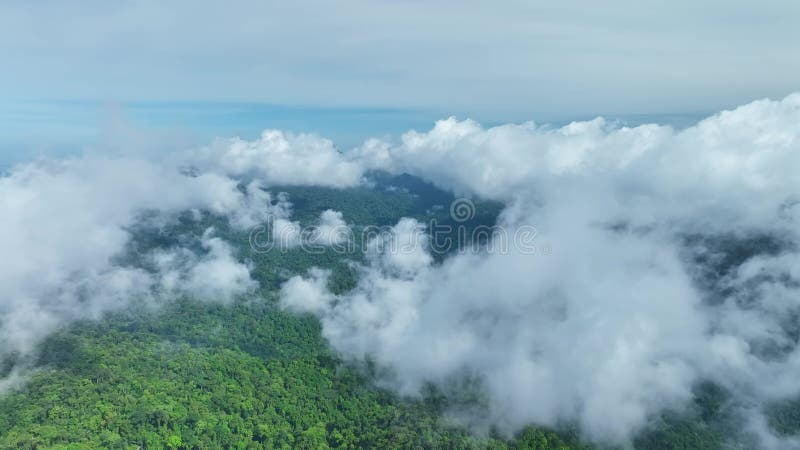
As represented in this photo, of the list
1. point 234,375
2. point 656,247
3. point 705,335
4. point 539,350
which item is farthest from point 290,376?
point 656,247

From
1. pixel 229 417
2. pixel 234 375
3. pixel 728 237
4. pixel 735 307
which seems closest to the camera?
pixel 229 417

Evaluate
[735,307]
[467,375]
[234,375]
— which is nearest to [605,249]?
[735,307]

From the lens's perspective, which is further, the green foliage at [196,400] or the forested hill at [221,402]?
the forested hill at [221,402]

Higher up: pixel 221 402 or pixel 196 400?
pixel 196 400

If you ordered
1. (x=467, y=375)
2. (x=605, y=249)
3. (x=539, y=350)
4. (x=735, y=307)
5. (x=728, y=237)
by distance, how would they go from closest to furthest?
(x=467, y=375), (x=539, y=350), (x=735, y=307), (x=728, y=237), (x=605, y=249)

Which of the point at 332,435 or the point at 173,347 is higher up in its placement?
the point at 173,347

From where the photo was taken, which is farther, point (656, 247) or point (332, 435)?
point (656, 247)

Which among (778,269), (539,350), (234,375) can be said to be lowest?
(539,350)

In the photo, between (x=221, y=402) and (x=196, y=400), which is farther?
(x=221, y=402)

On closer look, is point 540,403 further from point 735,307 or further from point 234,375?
point 735,307

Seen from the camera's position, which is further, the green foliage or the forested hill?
the forested hill
